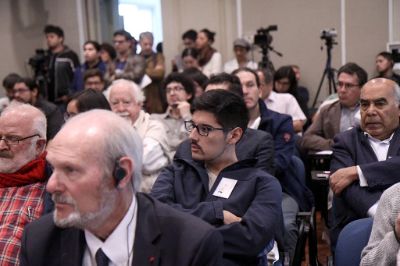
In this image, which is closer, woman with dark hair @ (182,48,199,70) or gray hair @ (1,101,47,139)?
gray hair @ (1,101,47,139)

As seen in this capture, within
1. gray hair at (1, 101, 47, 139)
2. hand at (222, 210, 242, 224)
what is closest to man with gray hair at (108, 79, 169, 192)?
gray hair at (1, 101, 47, 139)

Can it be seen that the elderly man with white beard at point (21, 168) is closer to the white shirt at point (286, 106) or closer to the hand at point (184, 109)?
the hand at point (184, 109)

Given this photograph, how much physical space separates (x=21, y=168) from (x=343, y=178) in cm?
A: 138

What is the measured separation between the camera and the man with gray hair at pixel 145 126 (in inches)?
131

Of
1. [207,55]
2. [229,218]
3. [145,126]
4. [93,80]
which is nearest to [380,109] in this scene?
[229,218]

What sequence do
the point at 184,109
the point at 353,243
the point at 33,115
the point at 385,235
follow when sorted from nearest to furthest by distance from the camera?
1. the point at 385,235
2. the point at 353,243
3. the point at 33,115
4. the point at 184,109

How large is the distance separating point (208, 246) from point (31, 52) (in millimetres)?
7395

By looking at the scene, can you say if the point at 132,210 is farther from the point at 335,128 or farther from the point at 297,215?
the point at 335,128

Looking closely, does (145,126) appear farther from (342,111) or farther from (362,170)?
(362,170)

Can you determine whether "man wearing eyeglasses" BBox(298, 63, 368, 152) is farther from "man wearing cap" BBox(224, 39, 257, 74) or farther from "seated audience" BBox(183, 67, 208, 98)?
"man wearing cap" BBox(224, 39, 257, 74)

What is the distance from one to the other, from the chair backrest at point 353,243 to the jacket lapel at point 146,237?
828 mm

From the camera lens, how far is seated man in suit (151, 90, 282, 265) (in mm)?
1954

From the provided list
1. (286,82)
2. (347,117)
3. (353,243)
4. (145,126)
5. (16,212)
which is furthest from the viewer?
(286,82)

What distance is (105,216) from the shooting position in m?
1.33
